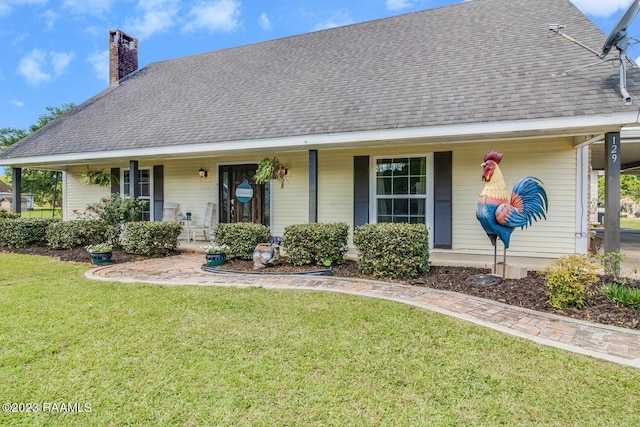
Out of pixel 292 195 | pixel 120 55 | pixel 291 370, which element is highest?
pixel 120 55

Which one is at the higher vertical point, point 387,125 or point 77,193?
point 387,125

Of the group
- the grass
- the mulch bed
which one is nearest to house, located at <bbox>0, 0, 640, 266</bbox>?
the mulch bed

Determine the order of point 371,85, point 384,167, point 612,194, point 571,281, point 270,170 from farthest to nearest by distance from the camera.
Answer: point 270,170
point 384,167
point 371,85
point 612,194
point 571,281

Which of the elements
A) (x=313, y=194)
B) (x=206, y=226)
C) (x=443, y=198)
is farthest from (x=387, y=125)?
(x=206, y=226)

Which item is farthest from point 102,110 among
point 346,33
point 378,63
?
point 378,63

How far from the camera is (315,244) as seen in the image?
18.7 feet

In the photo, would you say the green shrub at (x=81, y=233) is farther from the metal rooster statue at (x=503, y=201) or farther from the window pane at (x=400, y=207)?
the metal rooster statue at (x=503, y=201)

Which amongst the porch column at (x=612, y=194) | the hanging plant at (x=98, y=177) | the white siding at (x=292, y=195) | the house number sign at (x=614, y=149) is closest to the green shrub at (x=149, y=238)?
the white siding at (x=292, y=195)

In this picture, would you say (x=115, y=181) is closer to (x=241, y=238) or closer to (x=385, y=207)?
(x=241, y=238)

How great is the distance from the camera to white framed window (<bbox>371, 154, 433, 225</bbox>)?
7079 millimetres

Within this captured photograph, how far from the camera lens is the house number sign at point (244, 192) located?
8898mm

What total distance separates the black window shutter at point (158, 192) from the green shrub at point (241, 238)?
4.16m

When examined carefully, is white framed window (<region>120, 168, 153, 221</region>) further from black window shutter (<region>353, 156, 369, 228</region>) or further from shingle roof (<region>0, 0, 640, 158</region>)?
black window shutter (<region>353, 156, 369, 228</region>)

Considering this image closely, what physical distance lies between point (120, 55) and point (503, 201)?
44.4 feet
